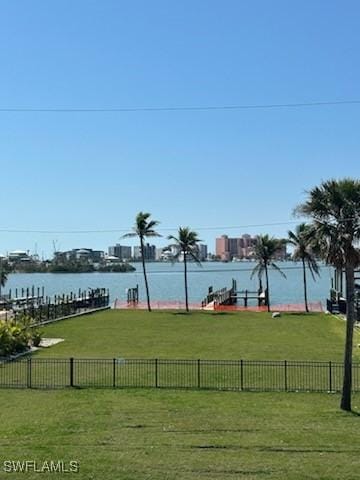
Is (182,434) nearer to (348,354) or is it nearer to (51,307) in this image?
(348,354)

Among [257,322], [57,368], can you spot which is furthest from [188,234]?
[57,368]

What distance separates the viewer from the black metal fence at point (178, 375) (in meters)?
22.9

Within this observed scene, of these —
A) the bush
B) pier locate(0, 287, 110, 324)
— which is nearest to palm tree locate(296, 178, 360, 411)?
the bush

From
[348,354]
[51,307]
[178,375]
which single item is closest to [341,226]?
[348,354]

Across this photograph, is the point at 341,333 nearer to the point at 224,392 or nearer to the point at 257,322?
the point at 257,322

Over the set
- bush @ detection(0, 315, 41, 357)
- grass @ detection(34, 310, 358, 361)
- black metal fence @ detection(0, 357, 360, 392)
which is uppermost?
bush @ detection(0, 315, 41, 357)

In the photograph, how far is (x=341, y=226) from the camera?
68.0ft

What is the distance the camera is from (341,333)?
42.2m

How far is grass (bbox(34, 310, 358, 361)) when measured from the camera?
31891mm

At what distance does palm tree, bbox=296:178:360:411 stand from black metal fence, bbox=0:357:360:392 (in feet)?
10.7

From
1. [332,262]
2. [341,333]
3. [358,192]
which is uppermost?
[358,192]

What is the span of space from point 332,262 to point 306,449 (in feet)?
25.6

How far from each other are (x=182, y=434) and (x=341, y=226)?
8.47m

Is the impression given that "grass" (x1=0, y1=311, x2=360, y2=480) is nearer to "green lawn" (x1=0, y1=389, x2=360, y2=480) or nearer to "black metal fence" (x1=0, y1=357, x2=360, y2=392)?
"green lawn" (x1=0, y1=389, x2=360, y2=480)
